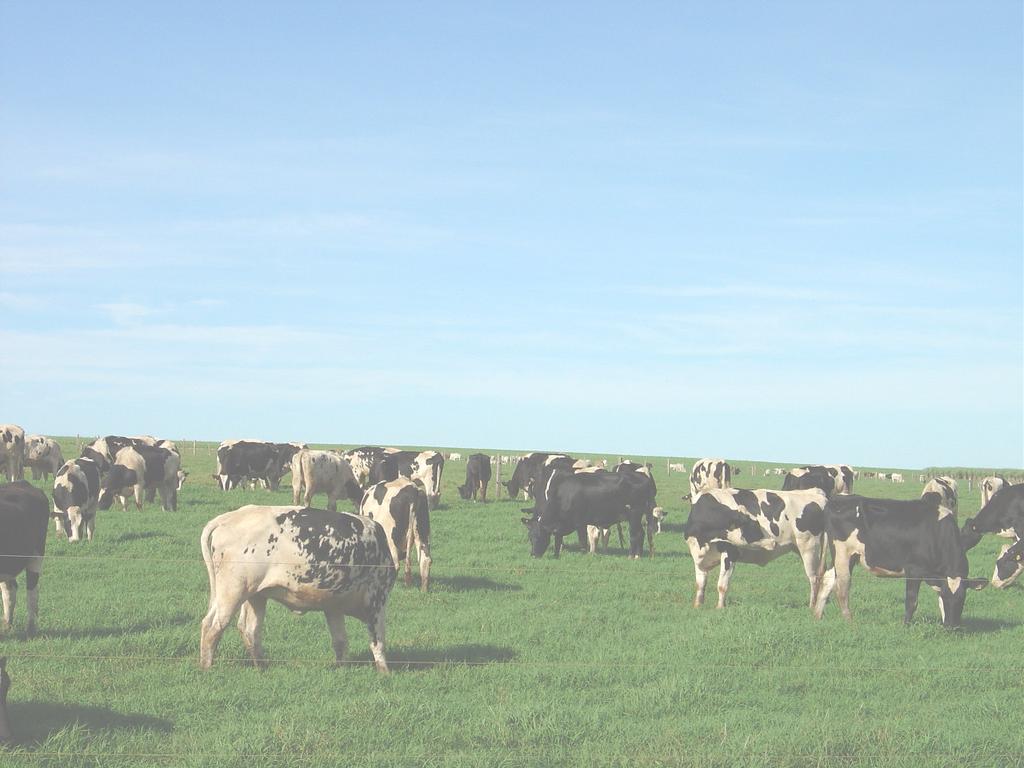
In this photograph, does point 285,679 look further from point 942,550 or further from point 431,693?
point 942,550

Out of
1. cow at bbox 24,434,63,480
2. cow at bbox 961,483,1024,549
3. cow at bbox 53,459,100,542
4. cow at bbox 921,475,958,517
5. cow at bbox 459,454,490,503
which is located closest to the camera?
cow at bbox 53,459,100,542

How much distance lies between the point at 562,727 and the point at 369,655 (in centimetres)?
373

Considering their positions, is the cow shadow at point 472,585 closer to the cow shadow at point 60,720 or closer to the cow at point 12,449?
the cow shadow at point 60,720

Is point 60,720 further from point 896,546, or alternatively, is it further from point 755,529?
point 896,546

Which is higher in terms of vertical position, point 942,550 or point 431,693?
point 942,550

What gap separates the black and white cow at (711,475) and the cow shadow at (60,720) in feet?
98.7

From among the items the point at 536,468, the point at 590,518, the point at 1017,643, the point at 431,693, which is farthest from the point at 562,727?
the point at 536,468

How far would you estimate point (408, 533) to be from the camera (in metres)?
18.2

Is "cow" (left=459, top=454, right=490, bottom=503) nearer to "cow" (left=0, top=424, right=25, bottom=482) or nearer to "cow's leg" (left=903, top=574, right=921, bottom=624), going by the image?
"cow" (left=0, top=424, right=25, bottom=482)

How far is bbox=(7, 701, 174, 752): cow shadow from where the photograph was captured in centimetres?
900

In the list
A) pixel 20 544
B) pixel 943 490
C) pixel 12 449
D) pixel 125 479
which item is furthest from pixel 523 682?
pixel 12 449

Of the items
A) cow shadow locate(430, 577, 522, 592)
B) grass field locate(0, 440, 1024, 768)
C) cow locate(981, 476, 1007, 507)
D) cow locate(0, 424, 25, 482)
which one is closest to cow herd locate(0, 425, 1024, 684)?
cow shadow locate(430, 577, 522, 592)

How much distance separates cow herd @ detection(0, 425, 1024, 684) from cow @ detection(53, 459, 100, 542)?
0.03 m

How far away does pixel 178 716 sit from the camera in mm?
9750
